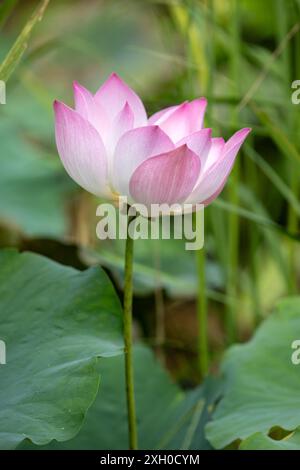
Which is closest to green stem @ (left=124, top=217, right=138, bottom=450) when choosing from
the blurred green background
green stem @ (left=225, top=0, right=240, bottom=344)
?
the blurred green background

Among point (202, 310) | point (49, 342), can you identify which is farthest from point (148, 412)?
point (49, 342)

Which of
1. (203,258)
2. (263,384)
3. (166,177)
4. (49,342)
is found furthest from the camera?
(203,258)

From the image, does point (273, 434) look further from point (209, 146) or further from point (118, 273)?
point (118, 273)

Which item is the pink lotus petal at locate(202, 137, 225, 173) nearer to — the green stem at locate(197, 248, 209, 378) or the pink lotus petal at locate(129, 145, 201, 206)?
the pink lotus petal at locate(129, 145, 201, 206)

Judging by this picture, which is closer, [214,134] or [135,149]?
[135,149]

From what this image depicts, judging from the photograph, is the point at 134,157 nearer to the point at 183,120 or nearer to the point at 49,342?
the point at 183,120

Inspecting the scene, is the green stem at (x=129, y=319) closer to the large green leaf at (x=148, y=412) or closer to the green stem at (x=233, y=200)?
the large green leaf at (x=148, y=412)
